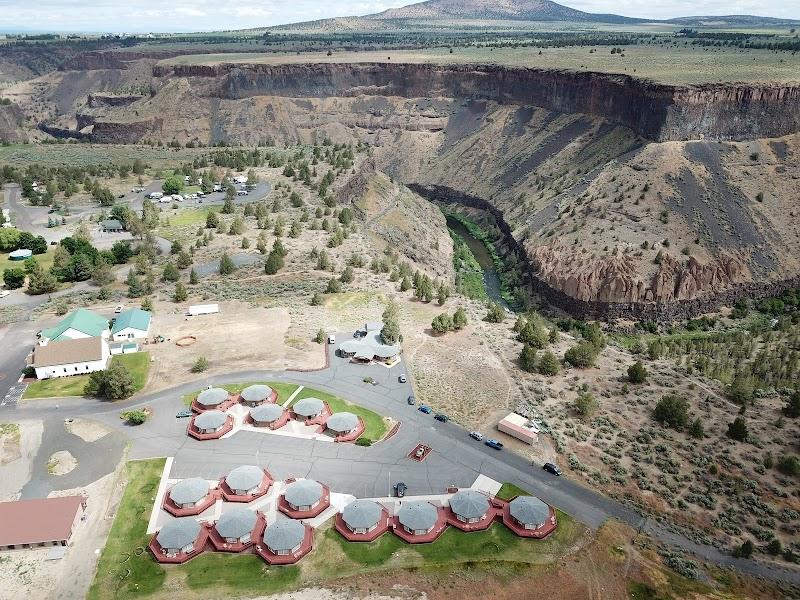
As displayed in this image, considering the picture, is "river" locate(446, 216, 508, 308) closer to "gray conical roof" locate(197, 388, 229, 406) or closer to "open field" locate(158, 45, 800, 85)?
"open field" locate(158, 45, 800, 85)

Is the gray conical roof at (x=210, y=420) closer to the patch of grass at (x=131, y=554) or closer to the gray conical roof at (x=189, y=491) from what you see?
the patch of grass at (x=131, y=554)

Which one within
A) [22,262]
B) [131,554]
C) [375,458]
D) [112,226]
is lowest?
[375,458]

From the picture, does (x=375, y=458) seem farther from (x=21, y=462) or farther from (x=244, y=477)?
(x=21, y=462)

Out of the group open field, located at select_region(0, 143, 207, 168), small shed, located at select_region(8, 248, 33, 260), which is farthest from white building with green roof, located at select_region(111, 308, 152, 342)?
open field, located at select_region(0, 143, 207, 168)

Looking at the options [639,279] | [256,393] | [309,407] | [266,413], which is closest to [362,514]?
[309,407]

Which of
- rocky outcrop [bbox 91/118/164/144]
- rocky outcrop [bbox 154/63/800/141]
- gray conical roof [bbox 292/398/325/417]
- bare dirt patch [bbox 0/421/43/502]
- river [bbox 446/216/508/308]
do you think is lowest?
river [bbox 446/216/508/308]

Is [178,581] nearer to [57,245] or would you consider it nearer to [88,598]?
[88,598]

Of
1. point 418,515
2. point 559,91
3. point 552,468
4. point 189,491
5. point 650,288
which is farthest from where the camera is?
point 559,91
